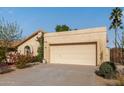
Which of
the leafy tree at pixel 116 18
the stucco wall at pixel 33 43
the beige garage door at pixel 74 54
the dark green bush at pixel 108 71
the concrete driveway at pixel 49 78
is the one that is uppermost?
the leafy tree at pixel 116 18

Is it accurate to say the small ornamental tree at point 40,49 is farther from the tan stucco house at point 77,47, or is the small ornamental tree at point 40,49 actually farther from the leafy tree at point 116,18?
→ the leafy tree at point 116,18

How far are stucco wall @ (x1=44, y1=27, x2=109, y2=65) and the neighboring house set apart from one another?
2.25 metres

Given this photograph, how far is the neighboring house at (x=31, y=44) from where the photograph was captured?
30291 millimetres

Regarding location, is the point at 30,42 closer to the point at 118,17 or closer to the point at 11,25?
the point at 11,25

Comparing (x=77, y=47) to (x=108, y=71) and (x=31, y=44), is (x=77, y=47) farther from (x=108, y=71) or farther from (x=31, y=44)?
(x=108, y=71)

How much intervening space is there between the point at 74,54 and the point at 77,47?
2.69 feet

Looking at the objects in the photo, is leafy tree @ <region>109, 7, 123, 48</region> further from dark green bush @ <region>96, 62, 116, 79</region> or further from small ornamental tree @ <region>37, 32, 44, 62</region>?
dark green bush @ <region>96, 62, 116, 79</region>

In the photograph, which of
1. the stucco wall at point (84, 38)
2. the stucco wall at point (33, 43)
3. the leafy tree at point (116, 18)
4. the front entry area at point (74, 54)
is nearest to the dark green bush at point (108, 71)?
the stucco wall at point (84, 38)

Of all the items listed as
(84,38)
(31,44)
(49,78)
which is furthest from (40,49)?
(49,78)

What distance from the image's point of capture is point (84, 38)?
2438 cm

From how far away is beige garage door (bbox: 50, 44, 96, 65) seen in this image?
78.0 feet

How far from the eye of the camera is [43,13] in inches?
1094

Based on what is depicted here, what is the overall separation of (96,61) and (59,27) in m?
17.1

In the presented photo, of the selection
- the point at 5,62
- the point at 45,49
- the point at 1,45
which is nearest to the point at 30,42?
the point at 45,49
